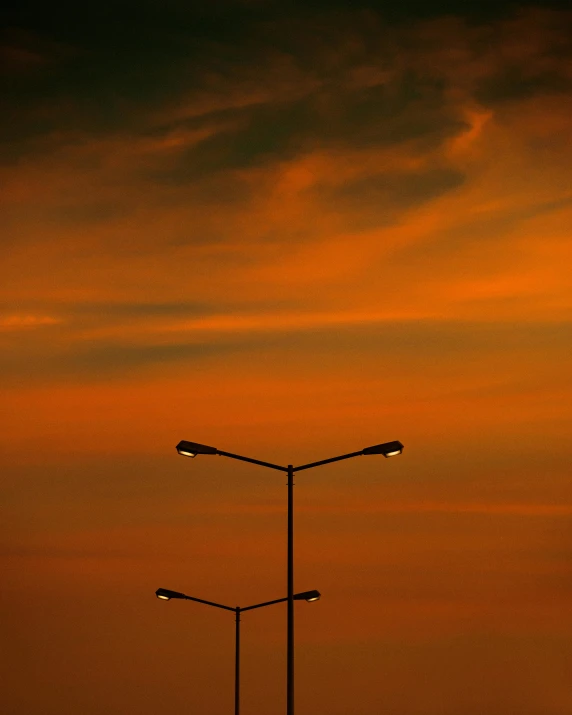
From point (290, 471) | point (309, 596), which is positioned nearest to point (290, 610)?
point (290, 471)

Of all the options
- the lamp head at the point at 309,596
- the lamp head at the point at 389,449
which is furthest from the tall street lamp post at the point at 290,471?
the lamp head at the point at 309,596

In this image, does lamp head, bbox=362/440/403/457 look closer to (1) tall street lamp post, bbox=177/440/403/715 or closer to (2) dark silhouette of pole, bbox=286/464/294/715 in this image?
(1) tall street lamp post, bbox=177/440/403/715

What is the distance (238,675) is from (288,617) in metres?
26.9

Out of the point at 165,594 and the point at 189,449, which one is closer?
the point at 189,449

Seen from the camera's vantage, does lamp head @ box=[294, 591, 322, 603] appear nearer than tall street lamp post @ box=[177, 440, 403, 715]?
No

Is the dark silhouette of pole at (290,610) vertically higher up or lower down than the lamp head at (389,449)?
lower down

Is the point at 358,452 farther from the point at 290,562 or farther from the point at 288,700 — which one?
the point at 288,700

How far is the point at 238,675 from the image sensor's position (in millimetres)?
60375

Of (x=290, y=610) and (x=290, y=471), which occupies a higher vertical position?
(x=290, y=471)

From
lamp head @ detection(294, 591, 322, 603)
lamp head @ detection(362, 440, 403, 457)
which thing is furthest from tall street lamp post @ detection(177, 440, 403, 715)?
lamp head @ detection(294, 591, 322, 603)

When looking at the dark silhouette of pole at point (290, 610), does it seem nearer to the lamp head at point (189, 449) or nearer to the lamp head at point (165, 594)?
the lamp head at point (189, 449)

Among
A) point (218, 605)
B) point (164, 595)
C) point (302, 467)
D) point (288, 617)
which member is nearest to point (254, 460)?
point (302, 467)

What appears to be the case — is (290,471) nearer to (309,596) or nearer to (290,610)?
(290,610)

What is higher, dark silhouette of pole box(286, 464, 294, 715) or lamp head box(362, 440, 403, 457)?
lamp head box(362, 440, 403, 457)
